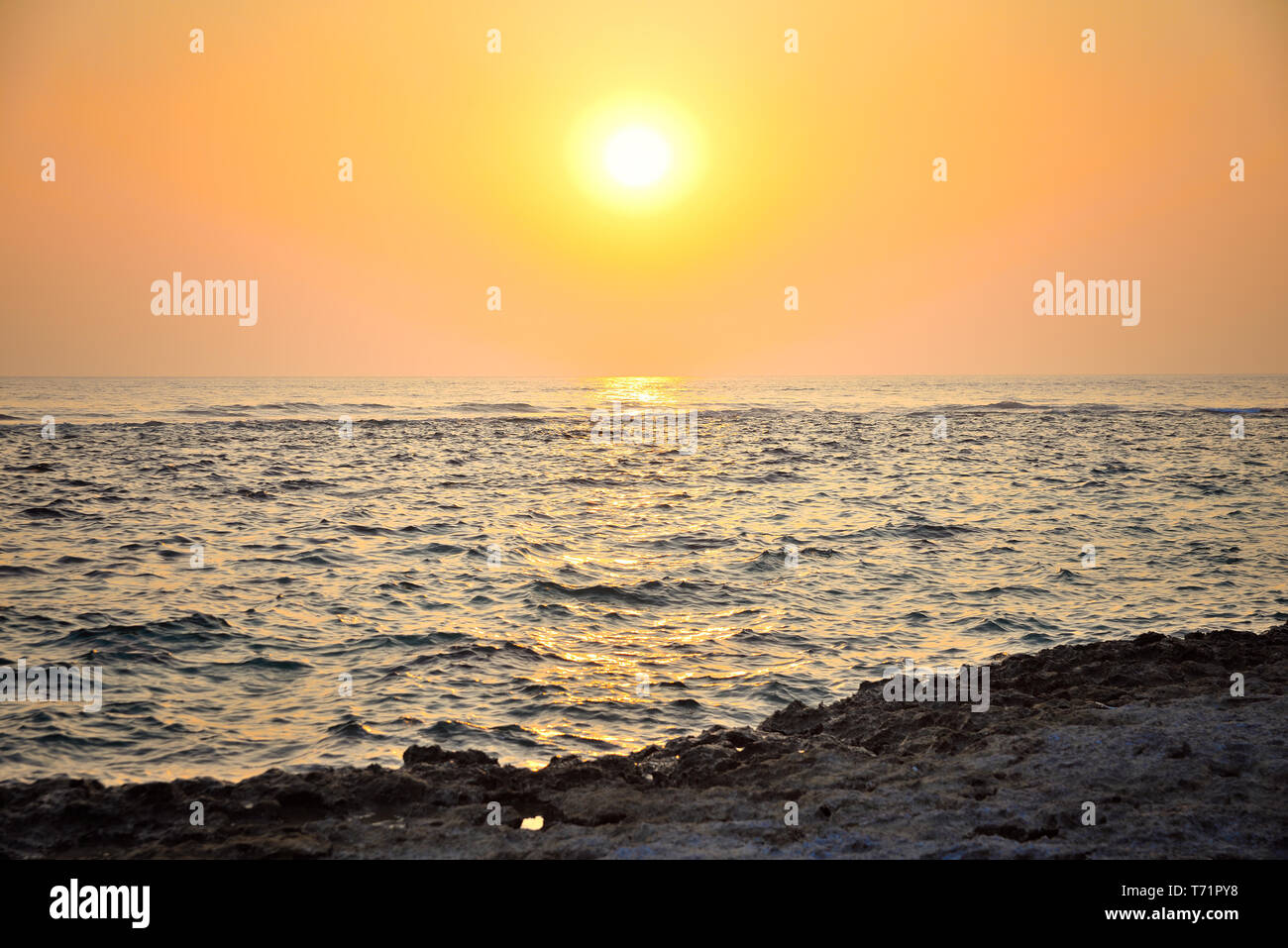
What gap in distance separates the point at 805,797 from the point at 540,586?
11.0 metres

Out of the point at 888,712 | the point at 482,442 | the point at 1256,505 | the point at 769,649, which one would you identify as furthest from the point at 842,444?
the point at 888,712

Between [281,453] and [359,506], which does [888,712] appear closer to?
[359,506]

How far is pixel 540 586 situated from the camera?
688 inches

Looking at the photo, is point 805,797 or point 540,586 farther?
point 540,586

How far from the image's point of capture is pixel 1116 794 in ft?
22.0

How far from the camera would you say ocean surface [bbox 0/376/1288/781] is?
10516 mm

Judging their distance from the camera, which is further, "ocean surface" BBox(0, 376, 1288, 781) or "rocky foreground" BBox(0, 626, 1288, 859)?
"ocean surface" BBox(0, 376, 1288, 781)

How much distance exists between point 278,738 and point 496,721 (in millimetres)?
2412

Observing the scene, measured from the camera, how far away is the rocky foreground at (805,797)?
612cm

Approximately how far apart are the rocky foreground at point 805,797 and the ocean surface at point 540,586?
1586 mm

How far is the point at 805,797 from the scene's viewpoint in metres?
7.00

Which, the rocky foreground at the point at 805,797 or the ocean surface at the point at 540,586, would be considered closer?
the rocky foreground at the point at 805,797

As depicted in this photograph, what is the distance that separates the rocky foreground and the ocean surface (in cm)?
159
